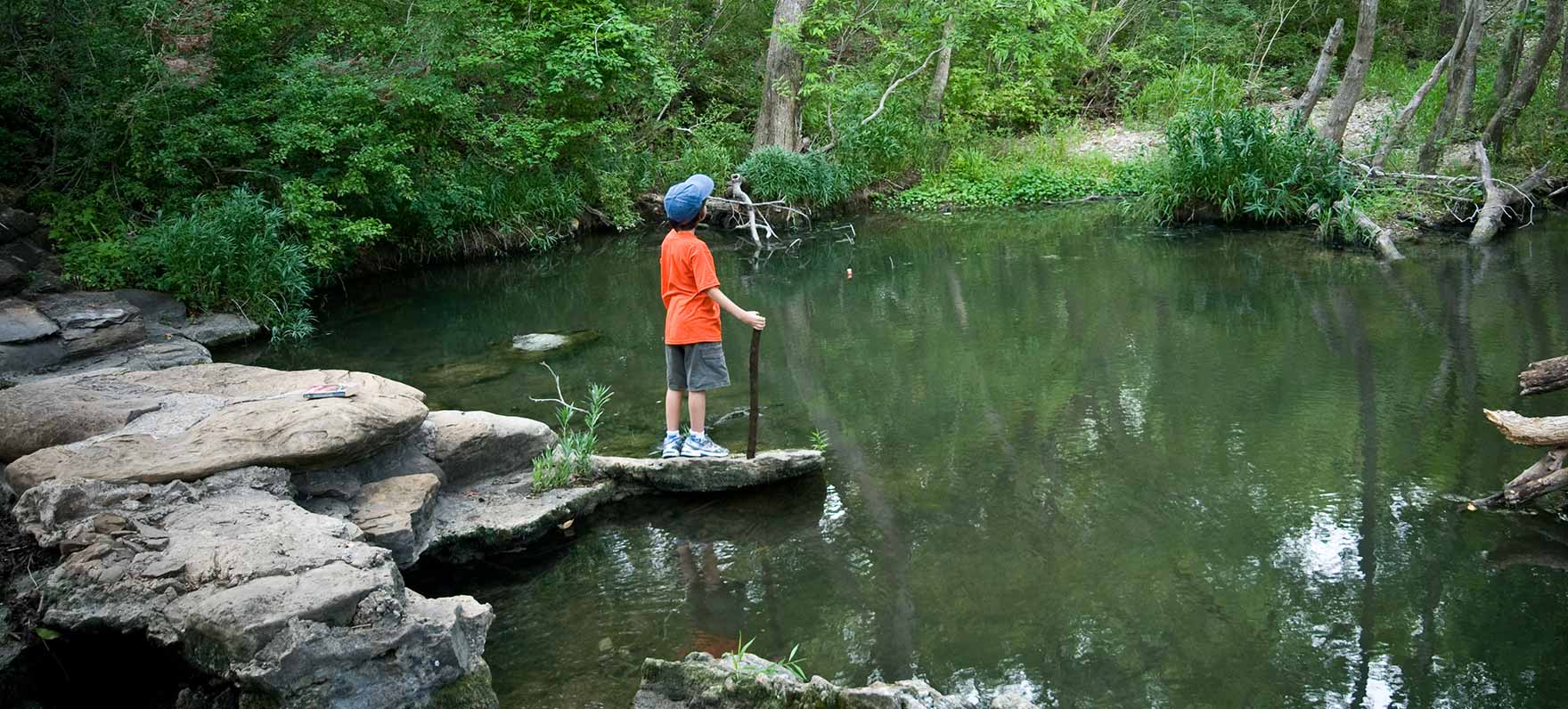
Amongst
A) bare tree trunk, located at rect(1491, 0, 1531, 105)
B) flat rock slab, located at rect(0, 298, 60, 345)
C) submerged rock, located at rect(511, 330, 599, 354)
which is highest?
bare tree trunk, located at rect(1491, 0, 1531, 105)

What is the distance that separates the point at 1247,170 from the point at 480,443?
11.5 m

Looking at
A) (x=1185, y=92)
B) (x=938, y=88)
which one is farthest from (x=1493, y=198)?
(x=938, y=88)

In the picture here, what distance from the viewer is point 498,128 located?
1362cm

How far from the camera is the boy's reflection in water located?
4.32m

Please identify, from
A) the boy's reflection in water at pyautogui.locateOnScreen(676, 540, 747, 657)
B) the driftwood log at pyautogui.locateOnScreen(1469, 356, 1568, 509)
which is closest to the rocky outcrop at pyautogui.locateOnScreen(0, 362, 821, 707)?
the boy's reflection in water at pyautogui.locateOnScreen(676, 540, 747, 657)

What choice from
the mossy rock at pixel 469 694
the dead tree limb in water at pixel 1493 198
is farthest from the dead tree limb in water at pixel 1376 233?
the mossy rock at pixel 469 694

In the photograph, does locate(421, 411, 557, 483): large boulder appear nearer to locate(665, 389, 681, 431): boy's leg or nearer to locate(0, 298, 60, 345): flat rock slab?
locate(665, 389, 681, 431): boy's leg

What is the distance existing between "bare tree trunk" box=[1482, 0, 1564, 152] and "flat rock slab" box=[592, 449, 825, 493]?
12.7 meters

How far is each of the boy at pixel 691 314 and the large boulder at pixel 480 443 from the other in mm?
745

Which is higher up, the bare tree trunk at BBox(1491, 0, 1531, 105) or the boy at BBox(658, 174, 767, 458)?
the bare tree trunk at BBox(1491, 0, 1531, 105)

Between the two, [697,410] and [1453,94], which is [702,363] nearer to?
[697,410]

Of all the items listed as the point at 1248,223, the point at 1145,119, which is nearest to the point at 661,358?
the point at 1248,223

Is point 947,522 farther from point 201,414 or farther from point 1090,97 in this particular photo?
point 1090,97

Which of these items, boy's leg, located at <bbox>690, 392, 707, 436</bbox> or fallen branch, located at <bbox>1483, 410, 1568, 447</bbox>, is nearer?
fallen branch, located at <bbox>1483, 410, 1568, 447</bbox>
